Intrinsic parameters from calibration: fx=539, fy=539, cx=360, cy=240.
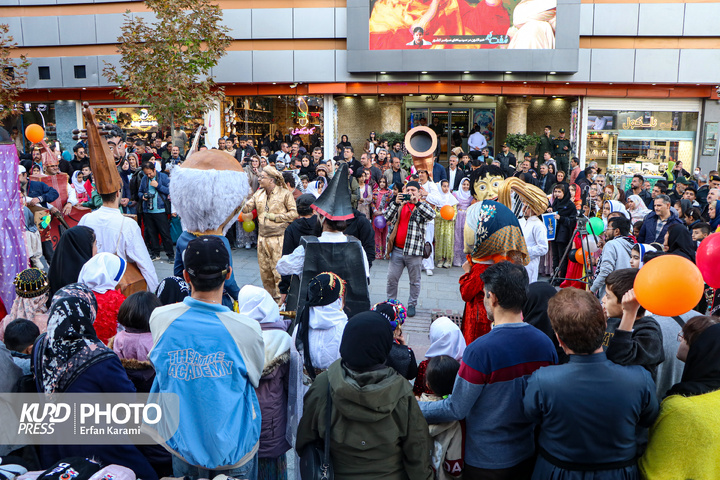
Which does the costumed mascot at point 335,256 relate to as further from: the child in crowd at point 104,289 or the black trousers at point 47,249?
the black trousers at point 47,249

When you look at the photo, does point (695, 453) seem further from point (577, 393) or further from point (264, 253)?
point (264, 253)

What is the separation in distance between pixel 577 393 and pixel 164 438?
202cm

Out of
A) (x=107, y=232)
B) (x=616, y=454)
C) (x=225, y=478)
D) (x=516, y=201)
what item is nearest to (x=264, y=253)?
(x=107, y=232)

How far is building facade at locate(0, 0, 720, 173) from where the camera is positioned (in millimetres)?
20094

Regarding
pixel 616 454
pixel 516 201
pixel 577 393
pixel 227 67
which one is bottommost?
pixel 616 454

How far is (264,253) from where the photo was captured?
7.74m

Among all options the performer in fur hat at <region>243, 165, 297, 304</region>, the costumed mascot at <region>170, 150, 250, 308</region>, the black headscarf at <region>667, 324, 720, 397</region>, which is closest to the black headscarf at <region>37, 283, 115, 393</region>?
the costumed mascot at <region>170, 150, 250, 308</region>

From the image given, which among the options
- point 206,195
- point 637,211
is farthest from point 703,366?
point 637,211

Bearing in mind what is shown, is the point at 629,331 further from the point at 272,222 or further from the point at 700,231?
the point at 272,222

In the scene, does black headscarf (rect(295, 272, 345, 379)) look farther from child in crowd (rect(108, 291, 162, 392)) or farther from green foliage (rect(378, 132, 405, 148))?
green foliage (rect(378, 132, 405, 148))

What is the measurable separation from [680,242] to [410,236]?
3.24 m

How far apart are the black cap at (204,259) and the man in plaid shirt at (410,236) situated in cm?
486

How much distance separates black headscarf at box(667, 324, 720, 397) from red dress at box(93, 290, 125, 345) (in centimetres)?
368

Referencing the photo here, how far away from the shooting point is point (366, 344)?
8.38 feet
